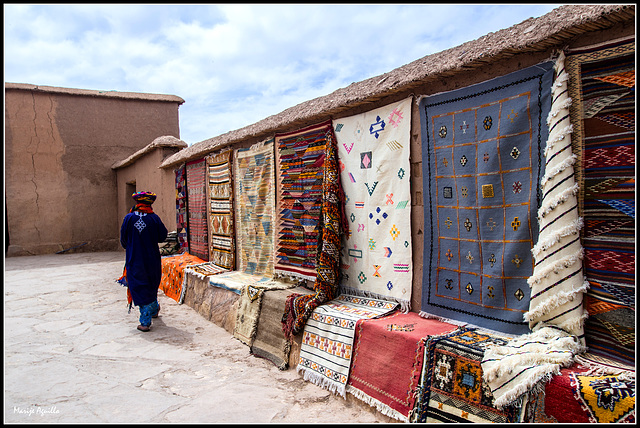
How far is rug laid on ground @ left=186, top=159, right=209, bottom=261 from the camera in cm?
750

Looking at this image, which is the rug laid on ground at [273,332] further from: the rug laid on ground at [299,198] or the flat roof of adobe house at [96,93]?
the flat roof of adobe house at [96,93]

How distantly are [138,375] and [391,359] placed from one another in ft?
7.59

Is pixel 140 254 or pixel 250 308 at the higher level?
pixel 140 254

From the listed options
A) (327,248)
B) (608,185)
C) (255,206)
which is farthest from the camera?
(255,206)

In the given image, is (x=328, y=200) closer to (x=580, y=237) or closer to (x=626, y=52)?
(x=580, y=237)

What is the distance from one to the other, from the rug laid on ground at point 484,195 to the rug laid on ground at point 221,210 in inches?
151

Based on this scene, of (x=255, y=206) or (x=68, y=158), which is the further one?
(x=68, y=158)

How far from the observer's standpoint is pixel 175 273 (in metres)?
7.30

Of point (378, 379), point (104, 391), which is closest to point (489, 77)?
point (378, 379)

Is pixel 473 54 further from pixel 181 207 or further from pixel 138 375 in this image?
pixel 181 207

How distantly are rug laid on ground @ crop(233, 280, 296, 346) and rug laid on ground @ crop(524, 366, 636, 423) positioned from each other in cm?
308

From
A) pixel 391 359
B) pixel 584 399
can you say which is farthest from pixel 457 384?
pixel 584 399

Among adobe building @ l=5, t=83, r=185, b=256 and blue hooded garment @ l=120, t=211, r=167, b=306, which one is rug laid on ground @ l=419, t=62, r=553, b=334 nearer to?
blue hooded garment @ l=120, t=211, r=167, b=306

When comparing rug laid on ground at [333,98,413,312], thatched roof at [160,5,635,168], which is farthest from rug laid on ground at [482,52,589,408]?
rug laid on ground at [333,98,413,312]
